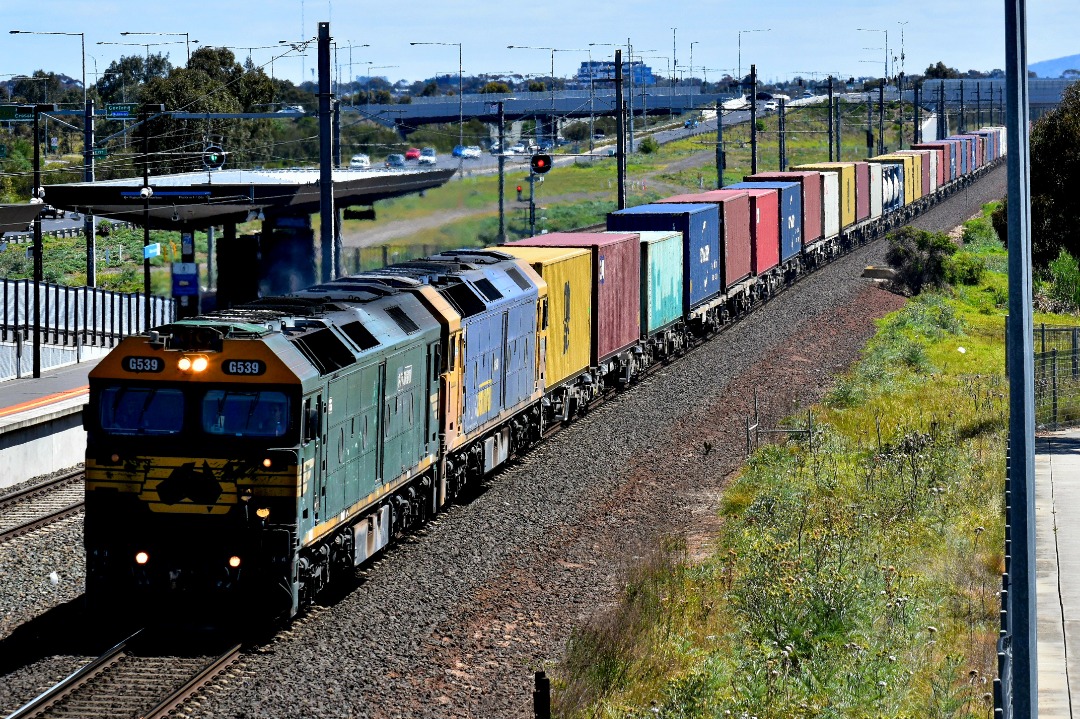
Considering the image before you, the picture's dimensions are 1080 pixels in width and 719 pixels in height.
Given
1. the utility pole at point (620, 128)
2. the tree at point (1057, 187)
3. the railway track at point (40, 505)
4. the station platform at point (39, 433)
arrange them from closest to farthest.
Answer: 1. the railway track at point (40, 505)
2. the station platform at point (39, 433)
3. the tree at point (1057, 187)
4. the utility pole at point (620, 128)

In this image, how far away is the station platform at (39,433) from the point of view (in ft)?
88.1

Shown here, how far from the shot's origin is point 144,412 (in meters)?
16.6

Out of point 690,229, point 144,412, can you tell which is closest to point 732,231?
point 690,229

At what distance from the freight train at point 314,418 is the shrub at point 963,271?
3310 cm

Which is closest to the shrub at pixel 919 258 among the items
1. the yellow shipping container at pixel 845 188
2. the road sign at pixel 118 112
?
the yellow shipping container at pixel 845 188

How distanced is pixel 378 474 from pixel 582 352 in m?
12.5

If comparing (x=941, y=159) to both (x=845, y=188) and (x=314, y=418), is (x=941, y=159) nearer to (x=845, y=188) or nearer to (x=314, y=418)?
(x=845, y=188)

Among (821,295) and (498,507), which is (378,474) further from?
(821,295)

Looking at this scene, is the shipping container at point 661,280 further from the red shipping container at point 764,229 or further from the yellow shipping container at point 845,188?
the yellow shipping container at point 845,188

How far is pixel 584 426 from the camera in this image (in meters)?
31.0

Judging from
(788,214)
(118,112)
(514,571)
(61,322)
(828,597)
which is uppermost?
(118,112)

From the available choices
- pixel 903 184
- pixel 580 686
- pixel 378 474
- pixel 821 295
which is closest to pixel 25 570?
pixel 378 474

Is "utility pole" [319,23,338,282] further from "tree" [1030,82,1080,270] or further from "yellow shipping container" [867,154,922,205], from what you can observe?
"yellow shipping container" [867,154,922,205]

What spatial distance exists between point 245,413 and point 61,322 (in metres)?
27.5
